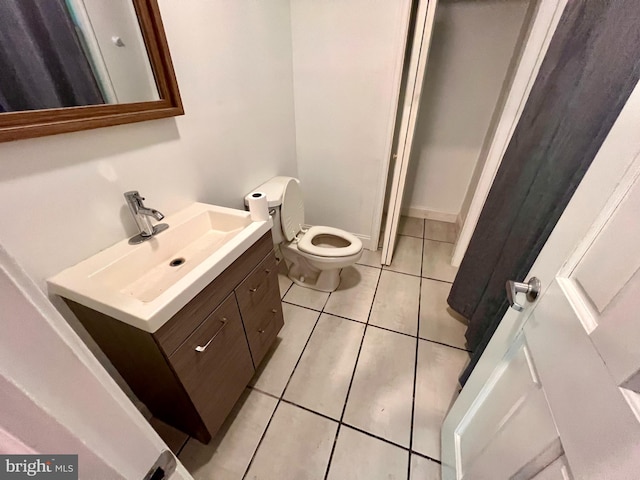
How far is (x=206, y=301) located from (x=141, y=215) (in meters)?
0.42

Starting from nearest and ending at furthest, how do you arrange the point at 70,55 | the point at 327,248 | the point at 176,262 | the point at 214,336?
the point at 70,55
the point at 214,336
the point at 176,262
the point at 327,248

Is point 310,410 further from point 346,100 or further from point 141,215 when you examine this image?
point 346,100

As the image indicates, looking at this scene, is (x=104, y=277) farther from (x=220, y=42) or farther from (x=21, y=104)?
(x=220, y=42)

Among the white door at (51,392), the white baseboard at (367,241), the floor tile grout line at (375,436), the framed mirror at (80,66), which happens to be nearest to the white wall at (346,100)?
the white baseboard at (367,241)

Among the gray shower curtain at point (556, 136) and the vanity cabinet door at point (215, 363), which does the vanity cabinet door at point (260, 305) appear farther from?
the gray shower curtain at point (556, 136)

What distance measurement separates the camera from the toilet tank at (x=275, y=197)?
61.8 inches

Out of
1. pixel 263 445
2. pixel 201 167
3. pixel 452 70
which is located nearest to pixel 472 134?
pixel 452 70

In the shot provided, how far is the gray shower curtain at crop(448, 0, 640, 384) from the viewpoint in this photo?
0.67 meters

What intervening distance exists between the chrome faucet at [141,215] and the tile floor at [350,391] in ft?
2.95

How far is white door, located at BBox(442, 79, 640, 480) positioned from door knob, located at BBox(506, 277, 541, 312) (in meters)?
0.02

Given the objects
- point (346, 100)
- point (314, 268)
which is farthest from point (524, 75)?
point (314, 268)

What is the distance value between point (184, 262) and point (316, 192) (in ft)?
4.59

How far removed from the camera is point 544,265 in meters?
0.62

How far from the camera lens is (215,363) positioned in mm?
977
